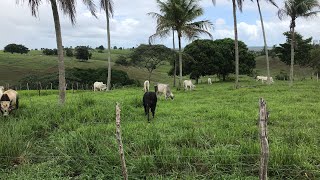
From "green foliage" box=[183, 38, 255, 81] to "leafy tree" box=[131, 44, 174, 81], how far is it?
15.6ft

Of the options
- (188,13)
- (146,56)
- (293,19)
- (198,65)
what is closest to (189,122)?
(188,13)

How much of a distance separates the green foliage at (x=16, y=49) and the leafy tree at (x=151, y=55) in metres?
66.9

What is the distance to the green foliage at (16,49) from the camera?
4077 inches

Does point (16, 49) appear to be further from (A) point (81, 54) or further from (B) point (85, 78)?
(B) point (85, 78)

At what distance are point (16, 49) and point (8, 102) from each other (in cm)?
9754

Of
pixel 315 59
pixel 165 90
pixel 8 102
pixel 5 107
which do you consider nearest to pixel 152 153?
pixel 5 107

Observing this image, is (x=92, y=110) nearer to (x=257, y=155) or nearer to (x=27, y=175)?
(x=27, y=175)

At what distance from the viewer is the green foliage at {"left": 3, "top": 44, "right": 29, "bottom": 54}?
104 metres

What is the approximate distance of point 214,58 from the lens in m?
50.9

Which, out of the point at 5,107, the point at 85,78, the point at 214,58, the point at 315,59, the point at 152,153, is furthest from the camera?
the point at 315,59

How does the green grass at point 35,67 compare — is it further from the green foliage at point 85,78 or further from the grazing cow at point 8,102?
the grazing cow at point 8,102

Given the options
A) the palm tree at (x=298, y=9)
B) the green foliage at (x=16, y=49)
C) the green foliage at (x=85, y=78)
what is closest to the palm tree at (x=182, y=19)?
the palm tree at (x=298, y=9)

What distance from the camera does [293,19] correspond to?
3638 cm

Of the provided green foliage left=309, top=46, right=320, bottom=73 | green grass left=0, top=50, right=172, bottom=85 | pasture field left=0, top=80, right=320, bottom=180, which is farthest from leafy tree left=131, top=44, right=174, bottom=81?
pasture field left=0, top=80, right=320, bottom=180
